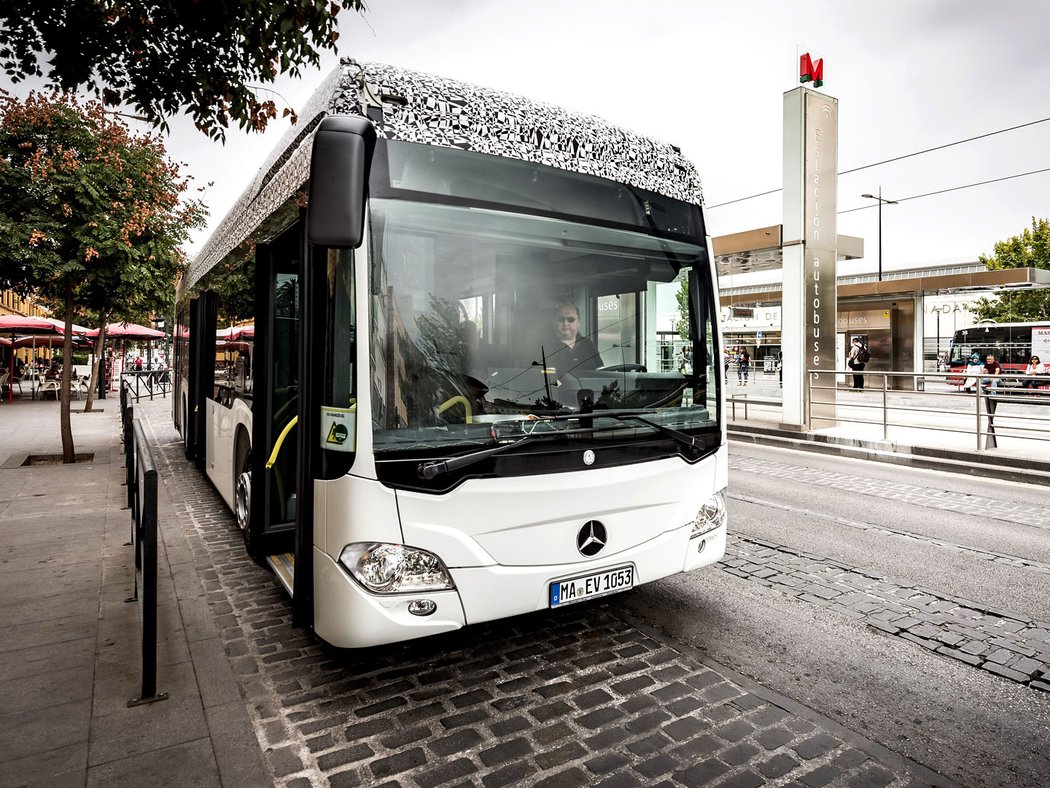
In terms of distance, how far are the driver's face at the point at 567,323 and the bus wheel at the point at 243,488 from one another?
284 centimetres

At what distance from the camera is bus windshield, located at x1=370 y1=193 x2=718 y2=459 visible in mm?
3201

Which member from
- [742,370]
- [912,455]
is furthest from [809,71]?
[742,370]

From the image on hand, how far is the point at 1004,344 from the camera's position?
109 ft

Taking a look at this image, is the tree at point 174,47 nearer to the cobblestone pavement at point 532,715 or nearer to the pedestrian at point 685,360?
the pedestrian at point 685,360

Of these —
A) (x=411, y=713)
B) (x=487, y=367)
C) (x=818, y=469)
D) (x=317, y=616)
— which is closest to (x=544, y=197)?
(x=487, y=367)

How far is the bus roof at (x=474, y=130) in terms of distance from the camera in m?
3.28

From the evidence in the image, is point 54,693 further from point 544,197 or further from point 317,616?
point 544,197

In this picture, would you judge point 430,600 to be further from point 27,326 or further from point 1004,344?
point 1004,344

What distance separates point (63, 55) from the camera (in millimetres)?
4512

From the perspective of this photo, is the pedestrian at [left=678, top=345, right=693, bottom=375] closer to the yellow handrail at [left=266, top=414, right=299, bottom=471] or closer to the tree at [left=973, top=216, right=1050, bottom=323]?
the yellow handrail at [left=266, top=414, right=299, bottom=471]

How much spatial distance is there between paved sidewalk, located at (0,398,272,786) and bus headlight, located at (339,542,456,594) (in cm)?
81

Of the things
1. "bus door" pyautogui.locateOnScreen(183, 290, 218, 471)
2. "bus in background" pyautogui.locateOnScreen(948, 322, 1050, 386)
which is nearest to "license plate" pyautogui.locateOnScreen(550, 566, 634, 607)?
"bus door" pyautogui.locateOnScreen(183, 290, 218, 471)

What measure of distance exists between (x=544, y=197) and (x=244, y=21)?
2428 millimetres

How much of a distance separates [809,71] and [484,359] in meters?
14.8
